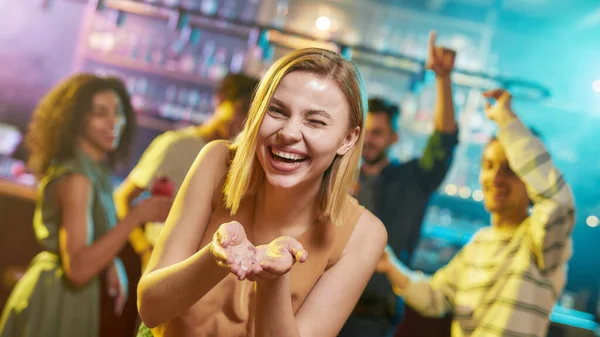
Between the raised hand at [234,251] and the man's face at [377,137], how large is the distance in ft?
6.46

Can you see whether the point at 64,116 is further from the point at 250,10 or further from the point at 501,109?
the point at 501,109

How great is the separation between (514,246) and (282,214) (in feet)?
5.45

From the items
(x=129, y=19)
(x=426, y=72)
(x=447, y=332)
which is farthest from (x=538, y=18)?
(x=129, y=19)

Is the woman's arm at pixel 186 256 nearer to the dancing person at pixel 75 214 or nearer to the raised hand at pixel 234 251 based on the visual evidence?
the raised hand at pixel 234 251

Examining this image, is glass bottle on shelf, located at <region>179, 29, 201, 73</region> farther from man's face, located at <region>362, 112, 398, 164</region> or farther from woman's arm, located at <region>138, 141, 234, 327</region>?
woman's arm, located at <region>138, 141, 234, 327</region>

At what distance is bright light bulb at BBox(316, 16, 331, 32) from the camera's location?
3744mm

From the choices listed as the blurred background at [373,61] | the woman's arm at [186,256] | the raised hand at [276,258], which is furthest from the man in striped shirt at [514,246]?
the raised hand at [276,258]

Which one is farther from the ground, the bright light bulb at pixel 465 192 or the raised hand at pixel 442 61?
the raised hand at pixel 442 61

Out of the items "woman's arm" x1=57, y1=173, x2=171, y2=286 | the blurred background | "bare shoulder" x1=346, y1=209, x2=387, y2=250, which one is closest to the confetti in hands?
"bare shoulder" x1=346, y1=209, x2=387, y2=250

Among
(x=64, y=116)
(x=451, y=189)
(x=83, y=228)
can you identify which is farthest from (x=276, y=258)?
(x=451, y=189)

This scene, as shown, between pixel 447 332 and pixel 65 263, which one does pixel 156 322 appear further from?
pixel 447 332

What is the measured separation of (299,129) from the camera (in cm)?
116

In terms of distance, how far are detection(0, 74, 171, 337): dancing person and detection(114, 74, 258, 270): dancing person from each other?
0.17 m

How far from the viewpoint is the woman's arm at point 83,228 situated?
245 cm
